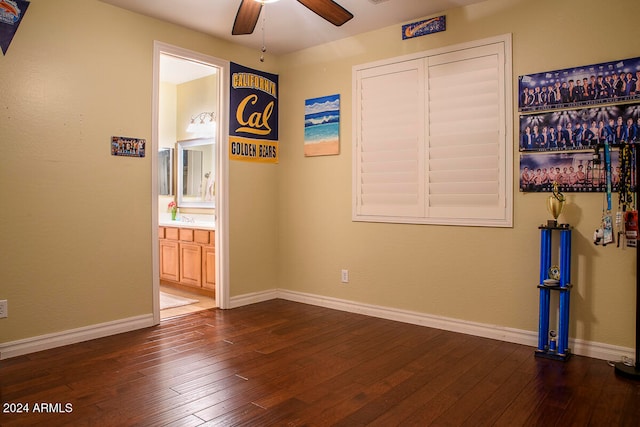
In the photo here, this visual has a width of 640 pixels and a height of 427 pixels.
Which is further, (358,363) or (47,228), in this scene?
(47,228)

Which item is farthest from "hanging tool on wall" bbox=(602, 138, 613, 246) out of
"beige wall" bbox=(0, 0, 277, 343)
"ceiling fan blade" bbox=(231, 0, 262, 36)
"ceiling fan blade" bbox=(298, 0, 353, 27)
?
"beige wall" bbox=(0, 0, 277, 343)

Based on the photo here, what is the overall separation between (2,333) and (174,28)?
2907 mm

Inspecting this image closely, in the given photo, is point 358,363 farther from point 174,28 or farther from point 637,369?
point 174,28

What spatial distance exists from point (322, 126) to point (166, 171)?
2819 mm

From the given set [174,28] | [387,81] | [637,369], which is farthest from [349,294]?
[174,28]

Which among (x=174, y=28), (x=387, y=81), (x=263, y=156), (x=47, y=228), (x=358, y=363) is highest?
(x=174, y=28)

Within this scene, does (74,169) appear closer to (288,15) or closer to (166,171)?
(288,15)

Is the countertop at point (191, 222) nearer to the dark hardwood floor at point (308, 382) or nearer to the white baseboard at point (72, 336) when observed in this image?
the white baseboard at point (72, 336)

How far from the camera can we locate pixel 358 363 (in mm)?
3076

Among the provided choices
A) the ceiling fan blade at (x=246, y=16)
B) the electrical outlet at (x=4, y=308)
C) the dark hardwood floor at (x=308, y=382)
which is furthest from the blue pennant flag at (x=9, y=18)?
the dark hardwood floor at (x=308, y=382)

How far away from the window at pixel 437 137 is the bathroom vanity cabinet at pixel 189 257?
1.81 metres

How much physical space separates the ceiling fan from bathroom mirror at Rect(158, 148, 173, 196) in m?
3.53

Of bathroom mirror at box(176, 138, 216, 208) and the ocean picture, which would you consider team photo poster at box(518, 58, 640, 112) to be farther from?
bathroom mirror at box(176, 138, 216, 208)

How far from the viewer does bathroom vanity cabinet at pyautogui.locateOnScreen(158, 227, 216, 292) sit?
4.98 m
